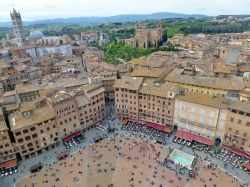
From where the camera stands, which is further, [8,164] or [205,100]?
[205,100]

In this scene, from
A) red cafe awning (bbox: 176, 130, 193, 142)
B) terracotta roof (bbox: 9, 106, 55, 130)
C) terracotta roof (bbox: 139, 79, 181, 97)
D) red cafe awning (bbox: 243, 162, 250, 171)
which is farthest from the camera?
terracotta roof (bbox: 139, 79, 181, 97)

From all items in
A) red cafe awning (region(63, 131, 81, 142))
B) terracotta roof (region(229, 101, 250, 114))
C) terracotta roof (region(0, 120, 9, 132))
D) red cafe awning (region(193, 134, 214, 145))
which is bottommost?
red cafe awning (region(63, 131, 81, 142))

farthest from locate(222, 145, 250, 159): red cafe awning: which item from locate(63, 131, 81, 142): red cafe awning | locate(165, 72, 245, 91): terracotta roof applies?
locate(63, 131, 81, 142): red cafe awning

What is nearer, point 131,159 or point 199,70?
point 131,159

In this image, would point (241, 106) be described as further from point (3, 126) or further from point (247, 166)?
point (3, 126)

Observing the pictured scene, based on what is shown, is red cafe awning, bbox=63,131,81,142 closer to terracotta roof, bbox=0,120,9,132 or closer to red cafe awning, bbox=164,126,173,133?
terracotta roof, bbox=0,120,9,132

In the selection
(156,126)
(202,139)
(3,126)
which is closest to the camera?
(3,126)

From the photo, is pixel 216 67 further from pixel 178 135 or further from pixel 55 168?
pixel 55 168

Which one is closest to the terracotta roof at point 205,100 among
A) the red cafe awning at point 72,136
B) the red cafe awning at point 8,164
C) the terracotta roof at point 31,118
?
the red cafe awning at point 72,136

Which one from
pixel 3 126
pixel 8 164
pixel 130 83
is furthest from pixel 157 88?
pixel 8 164

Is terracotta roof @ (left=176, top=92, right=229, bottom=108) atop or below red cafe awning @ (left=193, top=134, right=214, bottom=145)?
atop

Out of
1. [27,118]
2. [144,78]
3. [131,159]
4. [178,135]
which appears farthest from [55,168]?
[144,78]
